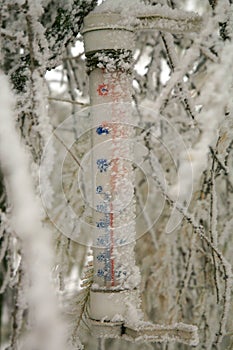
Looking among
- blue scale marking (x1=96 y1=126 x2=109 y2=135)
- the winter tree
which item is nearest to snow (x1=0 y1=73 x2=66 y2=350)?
the winter tree

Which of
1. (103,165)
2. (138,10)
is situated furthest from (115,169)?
(138,10)

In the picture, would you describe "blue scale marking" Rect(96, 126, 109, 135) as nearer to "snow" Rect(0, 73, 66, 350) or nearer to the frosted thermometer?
the frosted thermometer

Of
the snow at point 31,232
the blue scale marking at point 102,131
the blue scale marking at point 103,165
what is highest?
the blue scale marking at point 102,131

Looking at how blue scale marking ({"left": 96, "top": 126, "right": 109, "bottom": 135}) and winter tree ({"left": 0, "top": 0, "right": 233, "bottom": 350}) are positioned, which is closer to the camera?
winter tree ({"left": 0, "top": 0, "right": 233, "bottom": 350})

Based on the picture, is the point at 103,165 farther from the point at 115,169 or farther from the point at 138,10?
the point at 138,10

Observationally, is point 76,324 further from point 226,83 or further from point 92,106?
point 226,83

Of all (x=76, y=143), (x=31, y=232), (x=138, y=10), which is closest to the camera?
(x=31, y=232)

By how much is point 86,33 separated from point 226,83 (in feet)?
0.79

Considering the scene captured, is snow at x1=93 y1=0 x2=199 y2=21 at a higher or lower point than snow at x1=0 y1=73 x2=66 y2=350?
higher

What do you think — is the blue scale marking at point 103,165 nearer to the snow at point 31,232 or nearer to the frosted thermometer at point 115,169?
the frosted thermometer at point 115,169

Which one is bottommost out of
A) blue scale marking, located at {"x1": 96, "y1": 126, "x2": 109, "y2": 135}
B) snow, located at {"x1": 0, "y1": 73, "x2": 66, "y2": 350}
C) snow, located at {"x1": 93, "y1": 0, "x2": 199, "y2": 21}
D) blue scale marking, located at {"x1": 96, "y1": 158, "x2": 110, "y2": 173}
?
snow, located at {"x1": 0, "y1": 73, "x2": 66, "y2": 350}

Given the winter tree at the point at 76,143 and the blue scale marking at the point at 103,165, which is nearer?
the winter tree at the point at 76,143

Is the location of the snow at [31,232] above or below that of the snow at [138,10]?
below

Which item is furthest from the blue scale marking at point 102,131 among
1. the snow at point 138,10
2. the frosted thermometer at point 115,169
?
the snow at point 138,10
